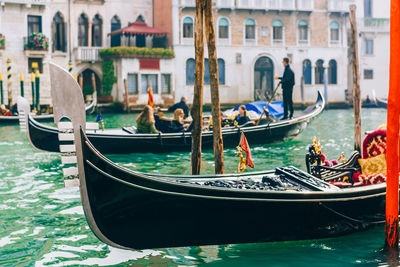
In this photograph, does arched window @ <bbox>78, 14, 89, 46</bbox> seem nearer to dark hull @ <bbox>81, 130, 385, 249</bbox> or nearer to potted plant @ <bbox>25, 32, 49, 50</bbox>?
potted plant @ <bbox>25, 32, 49, 50</bbox>

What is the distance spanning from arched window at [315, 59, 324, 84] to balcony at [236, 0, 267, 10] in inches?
131

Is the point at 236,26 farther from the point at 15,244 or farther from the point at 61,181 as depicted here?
the point at 15,244

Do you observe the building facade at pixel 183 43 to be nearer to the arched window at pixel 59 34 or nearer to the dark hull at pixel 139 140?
the arched window at pixel 59 34

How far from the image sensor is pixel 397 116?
3869 millimetres

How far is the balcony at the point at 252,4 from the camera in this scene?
74.1 feet

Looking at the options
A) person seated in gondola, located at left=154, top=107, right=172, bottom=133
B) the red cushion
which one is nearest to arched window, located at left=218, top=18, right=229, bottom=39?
person seated in gondola, located at left=154, top=107, right=172, bottom=133

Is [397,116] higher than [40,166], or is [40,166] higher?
[397,116]

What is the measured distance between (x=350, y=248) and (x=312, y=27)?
67.9 ft

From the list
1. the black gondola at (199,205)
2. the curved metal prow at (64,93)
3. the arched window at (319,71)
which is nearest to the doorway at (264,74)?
the arched window at (319,71)

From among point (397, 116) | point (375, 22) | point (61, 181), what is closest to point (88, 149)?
point (397, 116)

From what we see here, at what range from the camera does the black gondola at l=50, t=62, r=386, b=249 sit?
346 centimetres

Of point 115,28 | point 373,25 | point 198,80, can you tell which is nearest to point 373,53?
point 373,25

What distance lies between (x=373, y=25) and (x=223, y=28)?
303 inches

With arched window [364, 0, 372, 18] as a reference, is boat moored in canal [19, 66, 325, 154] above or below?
below
